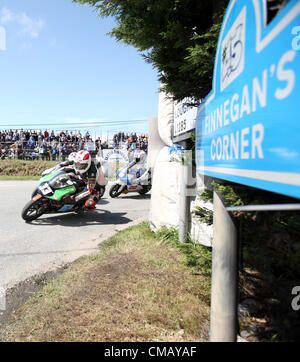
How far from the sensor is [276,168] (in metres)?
0.88

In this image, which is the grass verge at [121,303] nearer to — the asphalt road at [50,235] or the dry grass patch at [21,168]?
the asphalt road at [50,235]

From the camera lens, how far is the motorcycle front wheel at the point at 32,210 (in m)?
5.68

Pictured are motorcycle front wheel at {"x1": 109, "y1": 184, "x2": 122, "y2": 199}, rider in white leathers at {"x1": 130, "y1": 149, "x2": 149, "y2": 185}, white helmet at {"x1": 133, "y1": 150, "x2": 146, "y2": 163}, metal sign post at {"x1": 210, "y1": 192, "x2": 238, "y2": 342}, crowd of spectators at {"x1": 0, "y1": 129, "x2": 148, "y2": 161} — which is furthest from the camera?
crowd of spectators at {"x1": 0, "y1": 129, "x2": 148, "y2": 161}

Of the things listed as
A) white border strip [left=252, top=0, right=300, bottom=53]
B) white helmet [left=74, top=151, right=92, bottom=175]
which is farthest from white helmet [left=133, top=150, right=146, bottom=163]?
white border strip [left=252, top=0, right=300, bottom=53]

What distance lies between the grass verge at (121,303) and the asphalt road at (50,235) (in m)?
0.59

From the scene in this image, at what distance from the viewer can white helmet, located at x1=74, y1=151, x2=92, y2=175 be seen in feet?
19.7

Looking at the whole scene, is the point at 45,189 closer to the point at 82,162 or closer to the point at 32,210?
the point at 32,210

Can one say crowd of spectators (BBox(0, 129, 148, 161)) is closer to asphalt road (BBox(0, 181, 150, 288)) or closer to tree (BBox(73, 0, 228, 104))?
asphalt road (BBox(0, 181, 150, 288))

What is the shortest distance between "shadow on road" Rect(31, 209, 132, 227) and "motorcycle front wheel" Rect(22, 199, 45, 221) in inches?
5.7

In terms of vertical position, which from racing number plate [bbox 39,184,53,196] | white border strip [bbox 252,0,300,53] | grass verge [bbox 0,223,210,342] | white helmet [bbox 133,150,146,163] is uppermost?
white border strip [bbox 252,0,300,53]

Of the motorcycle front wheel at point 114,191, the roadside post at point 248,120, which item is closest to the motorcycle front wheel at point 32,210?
the motorcycle front wheel at point 114,191

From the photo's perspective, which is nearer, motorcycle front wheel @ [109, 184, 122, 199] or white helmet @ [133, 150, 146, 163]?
motorcycle front wheel @ [109, 184, 122, 199]

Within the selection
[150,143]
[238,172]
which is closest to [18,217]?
[150,143]

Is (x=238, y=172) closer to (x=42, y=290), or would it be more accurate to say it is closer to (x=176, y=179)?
(x=42, y=290)
